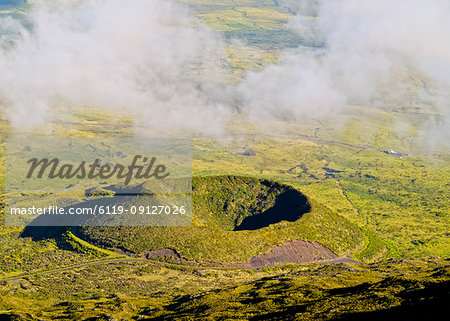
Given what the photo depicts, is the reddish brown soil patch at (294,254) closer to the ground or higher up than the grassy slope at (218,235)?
closer to the ground

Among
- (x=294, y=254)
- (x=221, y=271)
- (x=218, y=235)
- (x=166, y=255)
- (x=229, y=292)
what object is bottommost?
(x=294, y=254)

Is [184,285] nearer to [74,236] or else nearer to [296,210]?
[74,236]

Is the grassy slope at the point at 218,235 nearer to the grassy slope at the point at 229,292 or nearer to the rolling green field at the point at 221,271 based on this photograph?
the rolling green field at the point at 221,271

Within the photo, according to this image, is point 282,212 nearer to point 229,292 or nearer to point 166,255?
point 166,255

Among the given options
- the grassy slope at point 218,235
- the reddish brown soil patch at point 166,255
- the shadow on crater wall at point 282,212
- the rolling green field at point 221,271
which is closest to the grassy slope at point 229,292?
the rolling green field at point 221,271

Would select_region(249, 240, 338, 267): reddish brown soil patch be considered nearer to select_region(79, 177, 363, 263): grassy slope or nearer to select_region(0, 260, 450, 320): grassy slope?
select_region(79, 177, 363, 263): grassy slope

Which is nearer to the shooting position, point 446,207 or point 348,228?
point 348,228

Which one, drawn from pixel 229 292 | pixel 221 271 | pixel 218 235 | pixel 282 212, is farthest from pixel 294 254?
pixel 229 292

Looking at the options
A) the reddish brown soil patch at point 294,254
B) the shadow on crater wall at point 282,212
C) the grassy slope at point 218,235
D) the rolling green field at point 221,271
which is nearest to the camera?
the rolling green field at point 221,271

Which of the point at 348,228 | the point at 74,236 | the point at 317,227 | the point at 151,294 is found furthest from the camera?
the point at 348,228

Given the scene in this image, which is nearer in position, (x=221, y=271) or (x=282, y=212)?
(x=221, y=271)

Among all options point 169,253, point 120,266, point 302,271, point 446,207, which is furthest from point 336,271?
point 446,207
